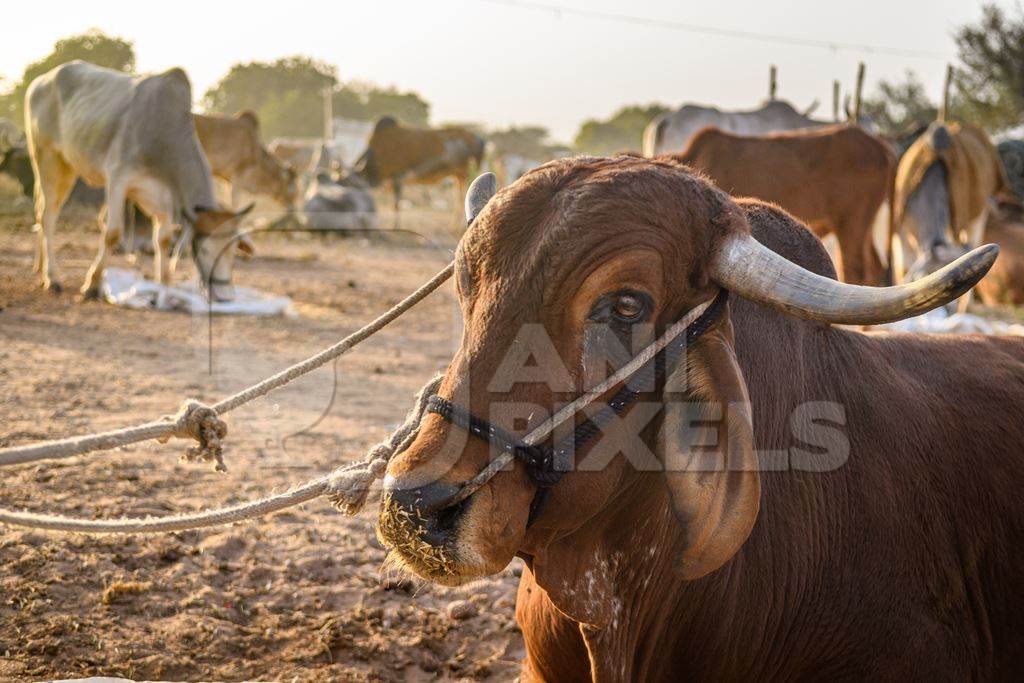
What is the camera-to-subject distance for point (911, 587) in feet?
8.81

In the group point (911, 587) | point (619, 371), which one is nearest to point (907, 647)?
point (911, 587)

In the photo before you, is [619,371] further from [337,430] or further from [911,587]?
[337,430]

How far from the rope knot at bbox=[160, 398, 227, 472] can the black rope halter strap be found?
1.19 m

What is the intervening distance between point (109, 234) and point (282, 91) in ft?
214

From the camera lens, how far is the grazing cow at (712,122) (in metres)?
17.3

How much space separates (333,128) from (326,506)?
4125cm

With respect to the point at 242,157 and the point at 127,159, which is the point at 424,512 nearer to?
the point at 127,159

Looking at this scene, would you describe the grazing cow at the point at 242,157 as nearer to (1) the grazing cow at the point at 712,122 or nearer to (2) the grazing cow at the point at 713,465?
(1) the grazing cow at the point at 712,122

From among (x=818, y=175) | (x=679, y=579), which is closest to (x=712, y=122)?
(x=818, y=175)

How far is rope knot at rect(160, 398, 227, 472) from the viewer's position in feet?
10.3

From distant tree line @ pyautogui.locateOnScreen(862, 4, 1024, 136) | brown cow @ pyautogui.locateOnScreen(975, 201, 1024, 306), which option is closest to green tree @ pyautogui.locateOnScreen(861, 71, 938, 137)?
distant tree line @ pyautogui.locateOnScreen(862, 4, 1024, 136)

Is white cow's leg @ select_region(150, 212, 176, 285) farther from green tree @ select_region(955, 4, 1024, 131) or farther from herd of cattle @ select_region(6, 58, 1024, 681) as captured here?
green tree @ select_region(955, 4, 1024, 131)

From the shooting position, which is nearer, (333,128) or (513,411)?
(513,411)

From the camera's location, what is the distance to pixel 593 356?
2293 millimetres
